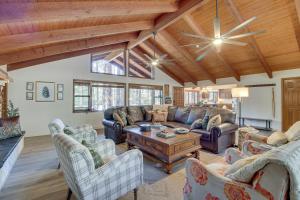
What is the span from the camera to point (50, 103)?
A: 5785mm

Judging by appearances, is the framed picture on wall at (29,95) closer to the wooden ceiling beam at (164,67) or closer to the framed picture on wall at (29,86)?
the framed picture on wall at (29,86)

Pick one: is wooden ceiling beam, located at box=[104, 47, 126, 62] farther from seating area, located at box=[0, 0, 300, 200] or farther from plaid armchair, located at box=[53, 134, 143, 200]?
plaid armchair, located at box=[53, 134, 143, 200]

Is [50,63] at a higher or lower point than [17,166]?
higher

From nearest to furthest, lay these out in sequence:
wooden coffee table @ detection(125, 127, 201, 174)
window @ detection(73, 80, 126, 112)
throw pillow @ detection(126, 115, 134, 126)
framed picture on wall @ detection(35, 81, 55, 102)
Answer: wooden coffee table @ detection(125, 127, 201, 174) → throw pillow @ detection(126, 115, 134, 126) → framed picture on wall @ detection(35, 81, 55, 102) → window @ detection(73, 80, 126, 112)

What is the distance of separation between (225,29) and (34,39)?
16.8 ft

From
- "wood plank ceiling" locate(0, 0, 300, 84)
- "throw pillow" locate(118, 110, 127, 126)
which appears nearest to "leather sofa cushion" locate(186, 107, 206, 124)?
"wood plank ceiling" locate(0, 0, 300, 84)

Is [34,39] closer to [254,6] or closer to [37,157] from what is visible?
[37,157]

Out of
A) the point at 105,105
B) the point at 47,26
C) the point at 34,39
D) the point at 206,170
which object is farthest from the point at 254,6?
A: the point at 105,105

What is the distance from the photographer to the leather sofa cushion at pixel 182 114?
208 inches

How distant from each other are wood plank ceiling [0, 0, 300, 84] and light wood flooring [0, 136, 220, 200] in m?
2.34

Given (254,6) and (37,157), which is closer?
(37,157)

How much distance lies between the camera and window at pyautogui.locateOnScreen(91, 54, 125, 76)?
6819 millimetres

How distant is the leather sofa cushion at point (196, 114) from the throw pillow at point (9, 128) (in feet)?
14.6

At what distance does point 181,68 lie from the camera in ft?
27.4
